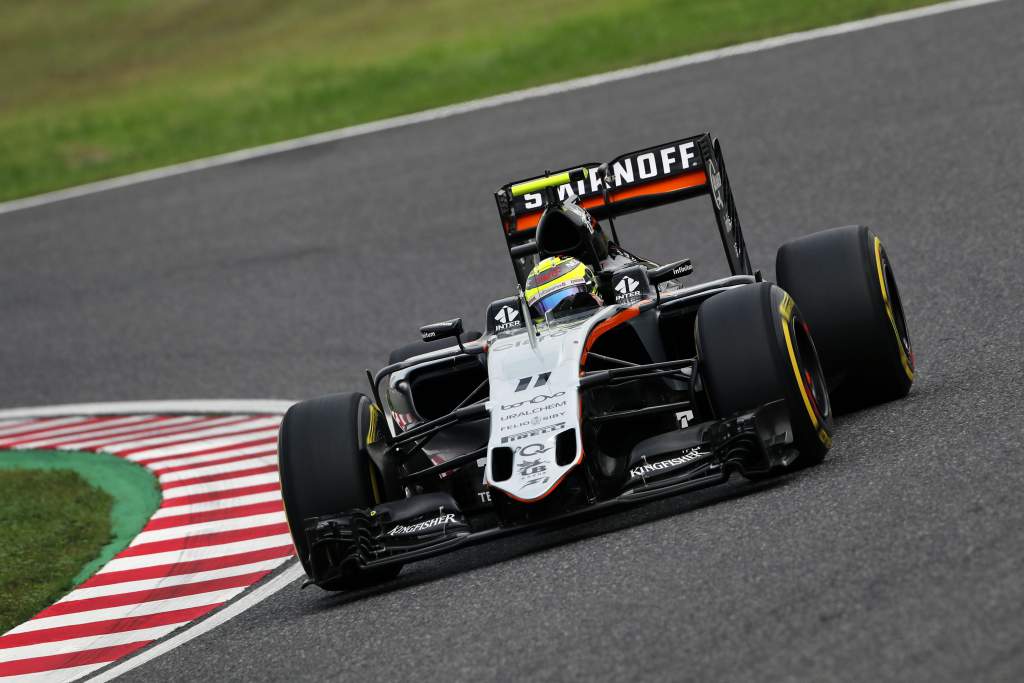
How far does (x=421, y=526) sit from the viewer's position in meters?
6.89

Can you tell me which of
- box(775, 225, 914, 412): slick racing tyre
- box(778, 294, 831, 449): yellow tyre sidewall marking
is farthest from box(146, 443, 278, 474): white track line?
box(778, 294, 831, 449): yellow tyre sidewall marking

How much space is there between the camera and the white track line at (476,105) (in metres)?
18.3

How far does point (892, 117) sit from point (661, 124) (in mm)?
2578

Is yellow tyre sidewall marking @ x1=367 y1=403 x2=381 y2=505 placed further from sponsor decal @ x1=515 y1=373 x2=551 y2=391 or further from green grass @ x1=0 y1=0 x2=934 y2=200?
green grass @ x1=0 y1=0 x2=934 y2=200

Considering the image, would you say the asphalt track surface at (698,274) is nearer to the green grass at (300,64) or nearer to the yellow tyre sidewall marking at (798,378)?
the yellow tyre sidewall marking at (798,378)

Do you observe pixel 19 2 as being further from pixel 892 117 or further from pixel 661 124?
pixel 892 117

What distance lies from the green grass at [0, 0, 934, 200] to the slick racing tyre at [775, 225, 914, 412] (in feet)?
37.4

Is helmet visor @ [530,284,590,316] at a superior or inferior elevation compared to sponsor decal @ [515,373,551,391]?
superior

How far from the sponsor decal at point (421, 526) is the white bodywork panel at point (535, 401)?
0.27 metres

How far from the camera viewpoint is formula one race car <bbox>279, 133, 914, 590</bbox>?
6.76 m

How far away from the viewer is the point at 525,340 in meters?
7.62

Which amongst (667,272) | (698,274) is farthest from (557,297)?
(698,274)

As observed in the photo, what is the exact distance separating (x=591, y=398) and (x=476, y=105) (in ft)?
40.7

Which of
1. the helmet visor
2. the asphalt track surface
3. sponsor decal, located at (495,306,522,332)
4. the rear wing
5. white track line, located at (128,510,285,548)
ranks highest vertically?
the rear wing
